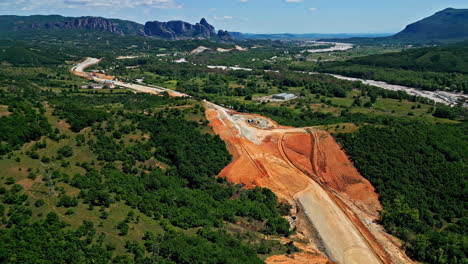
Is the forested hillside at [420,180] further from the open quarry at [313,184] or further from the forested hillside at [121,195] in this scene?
the forested hillside at [121,195]

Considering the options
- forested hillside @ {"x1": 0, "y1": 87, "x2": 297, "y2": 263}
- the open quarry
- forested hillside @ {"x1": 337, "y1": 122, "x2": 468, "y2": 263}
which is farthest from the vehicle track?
forested hillside @ {"x1": 0, "y1": 87, "x2": 297, "y2": 263}

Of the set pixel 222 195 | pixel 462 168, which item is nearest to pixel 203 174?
pixel 222 195

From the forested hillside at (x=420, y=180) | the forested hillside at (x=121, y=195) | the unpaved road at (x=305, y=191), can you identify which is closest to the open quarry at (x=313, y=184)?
the unpaved road at (x=305, y=191)

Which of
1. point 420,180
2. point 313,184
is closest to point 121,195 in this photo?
point 313,184

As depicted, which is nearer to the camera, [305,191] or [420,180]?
[305,191]

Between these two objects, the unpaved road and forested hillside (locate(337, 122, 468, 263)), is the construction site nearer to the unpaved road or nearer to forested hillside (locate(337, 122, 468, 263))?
the unpaved road

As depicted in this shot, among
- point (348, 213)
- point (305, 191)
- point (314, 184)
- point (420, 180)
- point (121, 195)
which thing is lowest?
point (348, 213)

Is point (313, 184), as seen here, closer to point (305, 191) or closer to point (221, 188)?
point (305, 191)

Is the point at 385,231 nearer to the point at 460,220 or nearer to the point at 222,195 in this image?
the point at 460,220
